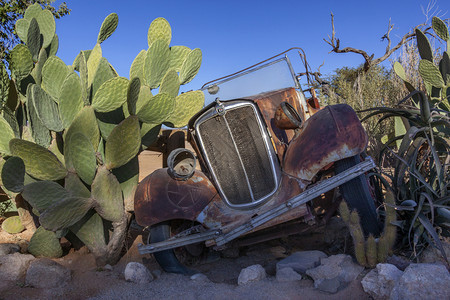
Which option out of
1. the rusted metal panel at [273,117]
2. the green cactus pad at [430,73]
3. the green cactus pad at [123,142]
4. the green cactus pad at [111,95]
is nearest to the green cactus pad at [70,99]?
the green cactus pad at [111,95]

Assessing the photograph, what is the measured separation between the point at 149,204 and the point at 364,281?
6.76 feet

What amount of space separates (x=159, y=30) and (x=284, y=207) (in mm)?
3236

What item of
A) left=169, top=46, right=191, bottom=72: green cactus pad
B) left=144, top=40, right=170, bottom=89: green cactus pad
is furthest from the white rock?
left=169, top=46, right=191, bottom=72: green cactus pad

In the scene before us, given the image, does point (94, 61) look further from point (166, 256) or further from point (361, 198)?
point (361, 198)

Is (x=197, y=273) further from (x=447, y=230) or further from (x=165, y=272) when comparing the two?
(x=447, y=230)

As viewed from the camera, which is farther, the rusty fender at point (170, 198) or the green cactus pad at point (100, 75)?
the green cactus pad at point (100, 75)

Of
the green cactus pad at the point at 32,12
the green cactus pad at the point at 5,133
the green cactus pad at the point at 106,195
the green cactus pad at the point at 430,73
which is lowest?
the green cactus pad at the point at 430,73

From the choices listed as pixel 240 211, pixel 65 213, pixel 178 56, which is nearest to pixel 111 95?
pixel 65 213

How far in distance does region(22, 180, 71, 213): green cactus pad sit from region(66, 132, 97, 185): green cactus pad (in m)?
0.28

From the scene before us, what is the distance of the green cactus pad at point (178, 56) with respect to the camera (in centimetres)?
509

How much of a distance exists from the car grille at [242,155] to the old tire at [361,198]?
65 centimetres

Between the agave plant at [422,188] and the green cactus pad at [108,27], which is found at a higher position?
the green cactus pad at [108,27]

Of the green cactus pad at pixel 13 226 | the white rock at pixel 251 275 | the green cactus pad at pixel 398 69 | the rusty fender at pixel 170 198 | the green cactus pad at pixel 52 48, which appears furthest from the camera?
the green cactus pad at pixel 398 69

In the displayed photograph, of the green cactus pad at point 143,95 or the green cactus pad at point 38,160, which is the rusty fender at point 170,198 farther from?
the green cactus pad at point 143,95
